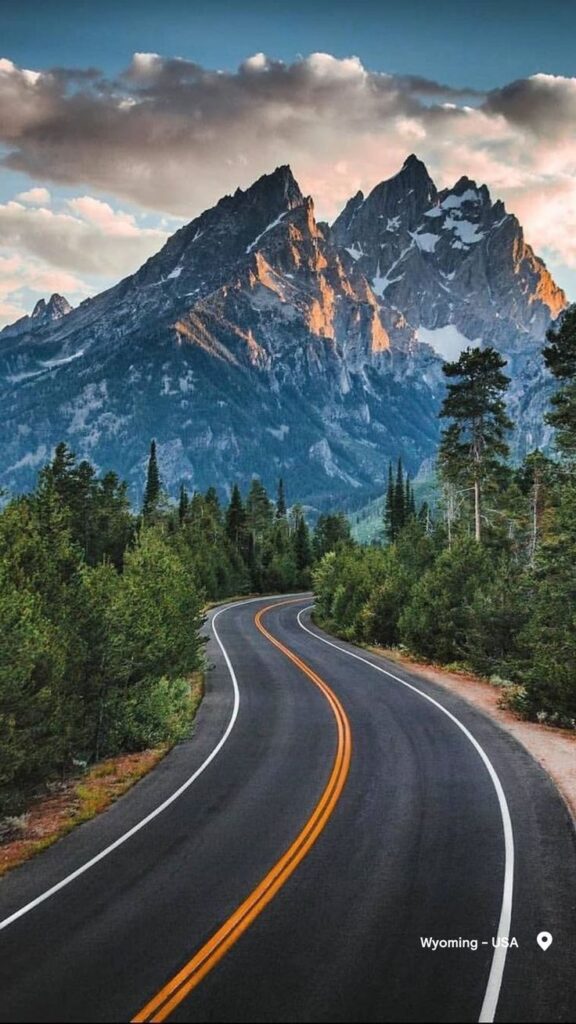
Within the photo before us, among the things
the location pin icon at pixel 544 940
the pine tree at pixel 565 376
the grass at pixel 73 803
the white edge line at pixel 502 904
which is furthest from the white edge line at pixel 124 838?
the pine tree at pixel 565 376

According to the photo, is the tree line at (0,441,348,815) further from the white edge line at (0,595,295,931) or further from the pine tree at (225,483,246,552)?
the pine tree at (225,483,246,552)

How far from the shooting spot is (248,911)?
10.1 meters

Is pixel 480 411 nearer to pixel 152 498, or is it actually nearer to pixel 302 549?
pixel 152 498

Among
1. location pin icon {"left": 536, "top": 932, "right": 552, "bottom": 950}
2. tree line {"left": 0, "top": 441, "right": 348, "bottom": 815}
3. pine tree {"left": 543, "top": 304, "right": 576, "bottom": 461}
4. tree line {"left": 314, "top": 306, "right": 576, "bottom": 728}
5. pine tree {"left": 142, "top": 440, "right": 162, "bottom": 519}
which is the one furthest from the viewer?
pine tree {"left": 142, "top": 440, "right": 162, "bottom": 519}

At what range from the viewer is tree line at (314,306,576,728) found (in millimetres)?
24406

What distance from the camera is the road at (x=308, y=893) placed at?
26.6ft

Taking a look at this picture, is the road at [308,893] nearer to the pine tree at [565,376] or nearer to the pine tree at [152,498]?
the pine tree at [565,376]

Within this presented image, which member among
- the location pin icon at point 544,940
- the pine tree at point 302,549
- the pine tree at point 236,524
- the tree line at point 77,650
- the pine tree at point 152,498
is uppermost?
the pine tree at point 152,498

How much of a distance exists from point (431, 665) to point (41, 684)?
2399cm

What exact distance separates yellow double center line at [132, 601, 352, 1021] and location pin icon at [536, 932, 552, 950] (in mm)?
3676

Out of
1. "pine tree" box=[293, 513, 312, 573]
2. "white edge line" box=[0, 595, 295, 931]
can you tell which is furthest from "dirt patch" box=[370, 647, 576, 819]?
"pine tree" box=[293, 513, 312, 573]

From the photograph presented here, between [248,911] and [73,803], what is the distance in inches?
283

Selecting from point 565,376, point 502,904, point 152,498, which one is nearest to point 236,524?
point 152,498

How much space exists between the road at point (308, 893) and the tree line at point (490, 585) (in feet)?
16.1
